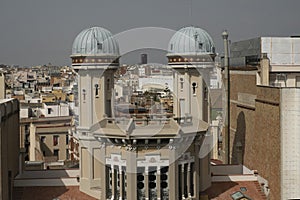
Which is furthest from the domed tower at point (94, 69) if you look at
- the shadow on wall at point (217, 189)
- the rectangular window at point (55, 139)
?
the rectangular window at point (55, 139)

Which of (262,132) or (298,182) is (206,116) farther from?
(298,182)

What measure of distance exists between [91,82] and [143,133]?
14.7 ft

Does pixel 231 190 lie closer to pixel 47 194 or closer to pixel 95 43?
pixel 47 194

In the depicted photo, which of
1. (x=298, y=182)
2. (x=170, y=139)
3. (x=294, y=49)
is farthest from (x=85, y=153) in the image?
(x=294, y=49)

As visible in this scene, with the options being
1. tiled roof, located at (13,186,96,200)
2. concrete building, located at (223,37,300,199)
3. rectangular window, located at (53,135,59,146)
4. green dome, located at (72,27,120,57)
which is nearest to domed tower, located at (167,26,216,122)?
concrete building, located at (223,37,300,199)

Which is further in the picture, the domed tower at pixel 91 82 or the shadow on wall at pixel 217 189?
the domed tower at pixel 91 82

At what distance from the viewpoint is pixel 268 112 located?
64.0 ft

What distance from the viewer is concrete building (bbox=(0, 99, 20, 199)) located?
654 inches

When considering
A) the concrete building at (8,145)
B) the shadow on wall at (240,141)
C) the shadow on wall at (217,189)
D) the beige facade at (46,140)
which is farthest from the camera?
the beige facade at (46,140)

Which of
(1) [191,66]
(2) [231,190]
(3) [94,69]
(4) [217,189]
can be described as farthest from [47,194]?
(1) [191,66]

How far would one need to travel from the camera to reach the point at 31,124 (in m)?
47.8

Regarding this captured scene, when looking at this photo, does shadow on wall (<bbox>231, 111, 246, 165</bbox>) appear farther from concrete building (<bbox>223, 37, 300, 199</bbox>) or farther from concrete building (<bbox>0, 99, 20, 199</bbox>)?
concrete building (<bbox>0, 99, 20, 199</bbox>)

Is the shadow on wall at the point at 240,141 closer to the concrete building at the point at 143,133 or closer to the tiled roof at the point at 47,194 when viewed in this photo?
the concrete building at the point at 143,133

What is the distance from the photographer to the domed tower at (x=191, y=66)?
21000 millimetres
